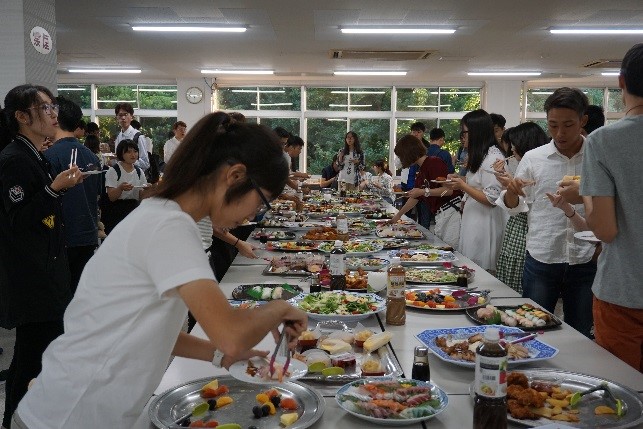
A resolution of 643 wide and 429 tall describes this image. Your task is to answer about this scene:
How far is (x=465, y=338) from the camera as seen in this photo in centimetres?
196

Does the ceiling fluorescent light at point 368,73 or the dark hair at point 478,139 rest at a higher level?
the ceiling fluorescent light at point 368,73

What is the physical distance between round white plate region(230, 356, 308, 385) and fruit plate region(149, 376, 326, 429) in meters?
0.05

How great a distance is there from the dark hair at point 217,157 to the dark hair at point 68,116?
277 cm

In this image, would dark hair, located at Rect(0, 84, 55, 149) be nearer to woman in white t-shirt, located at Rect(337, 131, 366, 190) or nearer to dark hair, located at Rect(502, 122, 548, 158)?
dark hair, located at Rect(502, 122, 548, 158)

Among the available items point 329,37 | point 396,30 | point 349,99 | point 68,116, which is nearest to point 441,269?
point 68,116

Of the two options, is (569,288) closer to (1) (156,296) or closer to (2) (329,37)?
(1) (156,296)

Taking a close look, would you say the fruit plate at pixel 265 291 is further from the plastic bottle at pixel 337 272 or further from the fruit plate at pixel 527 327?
the fruit plate at pixel 527 327

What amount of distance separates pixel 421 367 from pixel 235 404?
515mm

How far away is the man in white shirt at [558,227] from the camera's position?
106 inches

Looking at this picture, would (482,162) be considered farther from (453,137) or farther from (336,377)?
(453,137)

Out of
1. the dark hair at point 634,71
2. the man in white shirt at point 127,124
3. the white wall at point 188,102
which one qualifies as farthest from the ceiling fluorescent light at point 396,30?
the white wall at point 188,102

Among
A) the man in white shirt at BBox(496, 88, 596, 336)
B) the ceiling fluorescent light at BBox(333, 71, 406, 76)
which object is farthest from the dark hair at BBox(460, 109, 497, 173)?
the ceiling fluorescent light at BBox(333, 71, 406, 76)

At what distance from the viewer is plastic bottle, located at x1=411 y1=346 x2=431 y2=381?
1657 mm

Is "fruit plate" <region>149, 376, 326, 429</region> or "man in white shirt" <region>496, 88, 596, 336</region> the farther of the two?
"man in white shirt" <region>496, 88, 596, 336</region>
